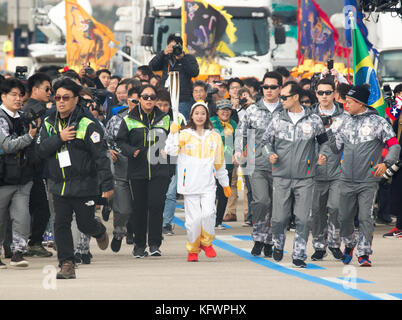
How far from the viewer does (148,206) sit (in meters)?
13.0

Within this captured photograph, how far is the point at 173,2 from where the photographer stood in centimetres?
2745

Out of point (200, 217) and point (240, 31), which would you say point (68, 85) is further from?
point (240, 31)

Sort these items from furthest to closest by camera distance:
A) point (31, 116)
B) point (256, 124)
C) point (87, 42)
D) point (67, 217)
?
point (87, 42)
point (256, 124)
point (31, 116)
point (67, 217)

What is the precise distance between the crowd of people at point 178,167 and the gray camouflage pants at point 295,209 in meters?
0.01

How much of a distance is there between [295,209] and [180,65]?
521 centimetres

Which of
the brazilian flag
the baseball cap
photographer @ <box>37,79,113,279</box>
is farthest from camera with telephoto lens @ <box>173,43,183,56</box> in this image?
photographer @ <box>37,79,113,279</box>

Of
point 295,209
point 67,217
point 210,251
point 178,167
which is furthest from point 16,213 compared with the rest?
point 295,209

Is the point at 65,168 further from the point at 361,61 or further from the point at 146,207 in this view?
the point at 361,61

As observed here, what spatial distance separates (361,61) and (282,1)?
36.7 metres

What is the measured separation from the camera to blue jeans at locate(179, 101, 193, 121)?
16.9m

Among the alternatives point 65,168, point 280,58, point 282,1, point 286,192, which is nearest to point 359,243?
point 286,192

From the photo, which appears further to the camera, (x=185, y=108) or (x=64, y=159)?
(x=185, y=108)

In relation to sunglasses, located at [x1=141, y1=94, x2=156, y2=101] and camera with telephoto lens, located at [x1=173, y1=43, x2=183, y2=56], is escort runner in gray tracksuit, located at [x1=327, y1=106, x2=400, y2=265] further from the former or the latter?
camera with telephoto lens, located at [x1=173, y1=43, x2=183, y2=56]

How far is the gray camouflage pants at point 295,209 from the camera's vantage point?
1196cm
